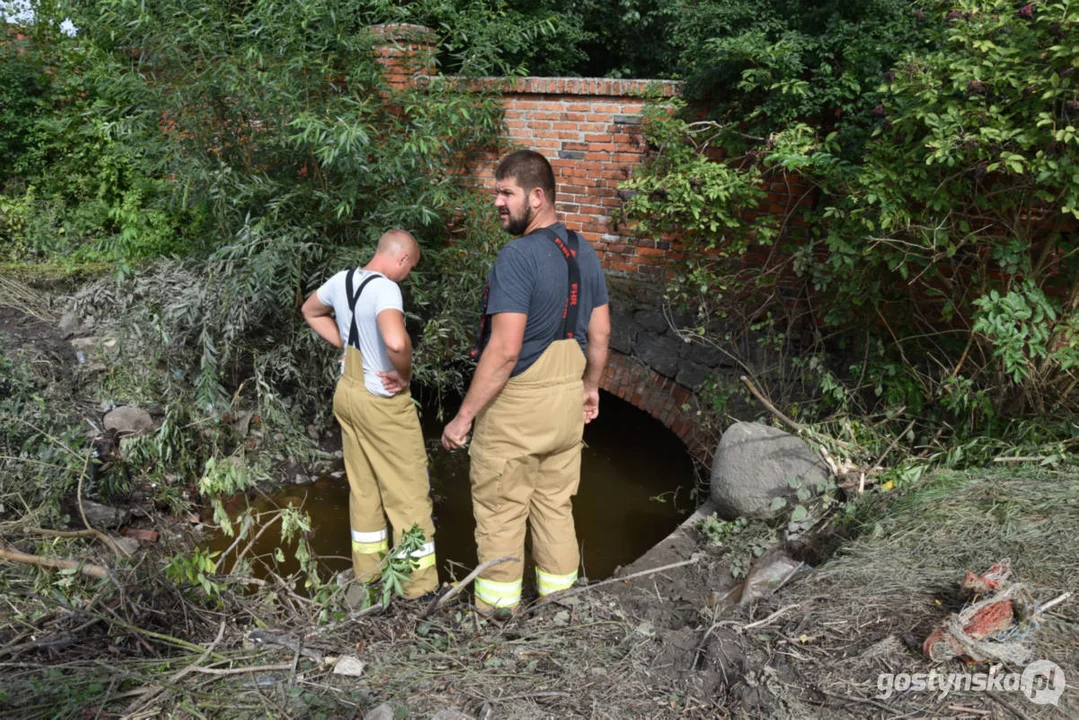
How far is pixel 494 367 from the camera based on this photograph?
3361mm

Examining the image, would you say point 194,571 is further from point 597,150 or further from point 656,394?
point 597,150

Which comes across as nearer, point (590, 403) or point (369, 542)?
point (590, 403)

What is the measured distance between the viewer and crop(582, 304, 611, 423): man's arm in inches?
153

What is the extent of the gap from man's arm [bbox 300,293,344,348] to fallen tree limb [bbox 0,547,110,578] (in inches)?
62.7

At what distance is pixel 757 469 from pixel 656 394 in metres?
1.73

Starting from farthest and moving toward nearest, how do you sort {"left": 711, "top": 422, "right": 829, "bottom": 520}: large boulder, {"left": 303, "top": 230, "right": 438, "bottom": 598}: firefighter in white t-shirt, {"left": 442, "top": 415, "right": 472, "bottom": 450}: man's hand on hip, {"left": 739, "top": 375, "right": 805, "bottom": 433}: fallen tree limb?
{"left": 739, "top": 375, "right": 805, "bottom": 433}: fallen tree limb
{"left": 711, "top": 422, "right": 829, "bottom": 520}: large boulder
{"left": 303, "top": 230, "right": 438, "bottom": 598}: firefighter in white t-shirt
{"left": 442, "top": 415, "right": 472, "bottom": 450}: man's hand on hip

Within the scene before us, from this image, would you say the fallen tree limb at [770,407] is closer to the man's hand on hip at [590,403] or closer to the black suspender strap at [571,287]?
the man's hand on hip at [590,403]

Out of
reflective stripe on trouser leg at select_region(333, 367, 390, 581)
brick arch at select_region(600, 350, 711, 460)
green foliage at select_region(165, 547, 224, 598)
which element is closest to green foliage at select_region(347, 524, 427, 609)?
green foliage at select_region(165, 547, 224, 598)

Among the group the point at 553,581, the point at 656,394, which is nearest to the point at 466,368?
the point at 656,394

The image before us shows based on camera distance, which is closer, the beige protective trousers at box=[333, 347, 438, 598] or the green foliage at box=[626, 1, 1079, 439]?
the green foliage at box=[626, 1, 1079, 439]

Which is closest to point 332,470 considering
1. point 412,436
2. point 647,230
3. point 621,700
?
point 412,436

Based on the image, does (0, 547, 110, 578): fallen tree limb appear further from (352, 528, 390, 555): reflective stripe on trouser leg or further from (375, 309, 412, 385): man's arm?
(375, 309, 412, 385): man's arm

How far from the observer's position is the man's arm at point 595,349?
3.88 meters

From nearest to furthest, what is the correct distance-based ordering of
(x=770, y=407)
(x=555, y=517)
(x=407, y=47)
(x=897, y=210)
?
(x=555, y=517) < (x=897, y=210) < (x=770, y=407) < (x=407, y=47)
